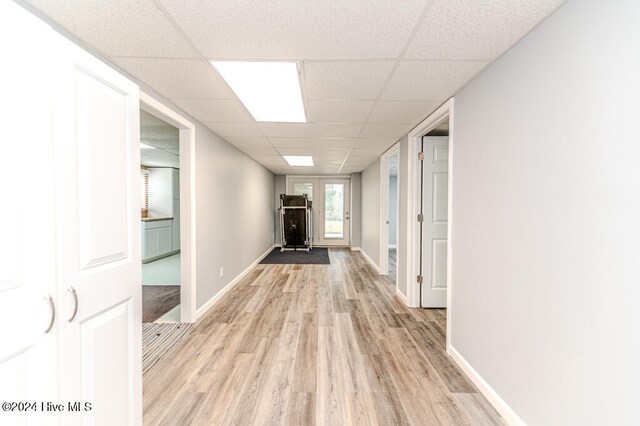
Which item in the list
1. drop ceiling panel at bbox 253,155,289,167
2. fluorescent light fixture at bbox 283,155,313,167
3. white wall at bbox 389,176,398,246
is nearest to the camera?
fluorescent light fixture at bbox 283,155,313,167

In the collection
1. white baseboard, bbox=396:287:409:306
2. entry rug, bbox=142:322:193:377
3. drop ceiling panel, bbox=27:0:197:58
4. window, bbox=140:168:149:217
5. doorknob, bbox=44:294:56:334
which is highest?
drop ceiling panel, bbox=27:0:197:58

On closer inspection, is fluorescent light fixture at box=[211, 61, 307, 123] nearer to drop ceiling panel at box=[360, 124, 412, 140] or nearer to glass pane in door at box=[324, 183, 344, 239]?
drop ceiling panel at box=[360, 124, 412, 140]

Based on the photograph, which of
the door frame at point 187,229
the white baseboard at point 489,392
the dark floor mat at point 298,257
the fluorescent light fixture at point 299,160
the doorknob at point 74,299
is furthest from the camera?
the dark floor mat at point 298,257

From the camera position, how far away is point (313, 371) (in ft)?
6.50

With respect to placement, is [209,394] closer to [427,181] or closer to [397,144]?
[427,181]

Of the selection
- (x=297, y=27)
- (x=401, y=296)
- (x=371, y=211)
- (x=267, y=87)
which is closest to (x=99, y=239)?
(x=297, y=27)

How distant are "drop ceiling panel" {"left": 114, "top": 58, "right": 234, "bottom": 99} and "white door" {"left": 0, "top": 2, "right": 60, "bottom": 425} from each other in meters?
0.95

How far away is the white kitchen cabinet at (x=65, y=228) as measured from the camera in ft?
2.65

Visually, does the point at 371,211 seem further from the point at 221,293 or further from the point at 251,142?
the point at 221,293

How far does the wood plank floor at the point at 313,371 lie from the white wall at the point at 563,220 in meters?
0.40

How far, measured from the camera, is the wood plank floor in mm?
1582

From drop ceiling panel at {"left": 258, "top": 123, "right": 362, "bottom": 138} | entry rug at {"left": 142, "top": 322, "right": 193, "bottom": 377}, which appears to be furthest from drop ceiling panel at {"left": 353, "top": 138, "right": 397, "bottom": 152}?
entry rug at {"left": 142, "top": 322, "right": 193, "bottom": 377}

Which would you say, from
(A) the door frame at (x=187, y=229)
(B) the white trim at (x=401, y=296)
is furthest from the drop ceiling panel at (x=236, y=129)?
(B) the white trim at (x=401, y=296)

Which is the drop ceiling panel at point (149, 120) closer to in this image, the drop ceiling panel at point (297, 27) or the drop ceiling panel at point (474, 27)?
the drop ceiling panel at point (297, 27)
